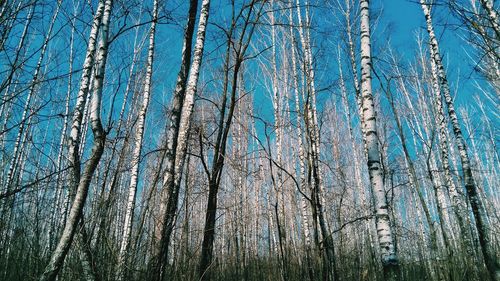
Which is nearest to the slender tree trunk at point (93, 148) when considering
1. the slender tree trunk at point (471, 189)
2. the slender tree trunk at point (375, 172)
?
the slender tree trunk at point (375, 172)

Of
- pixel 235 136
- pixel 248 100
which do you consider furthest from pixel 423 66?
pixel 235 136

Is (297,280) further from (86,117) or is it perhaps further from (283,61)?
(86,117)

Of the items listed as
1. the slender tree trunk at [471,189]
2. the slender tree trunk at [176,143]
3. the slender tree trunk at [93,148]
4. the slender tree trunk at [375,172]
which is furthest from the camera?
the slender tree trunk at [471,189]

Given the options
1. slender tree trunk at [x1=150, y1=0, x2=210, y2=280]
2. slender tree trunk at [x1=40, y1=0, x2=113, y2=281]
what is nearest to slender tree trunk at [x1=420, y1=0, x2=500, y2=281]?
slender tree trunk at [x1=150, y1=0, x2=210, y2=280]

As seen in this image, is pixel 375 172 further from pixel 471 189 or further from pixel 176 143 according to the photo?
pixel 471 189

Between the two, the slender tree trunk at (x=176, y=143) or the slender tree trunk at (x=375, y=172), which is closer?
the slender tree trunk at (x=176, y=143)

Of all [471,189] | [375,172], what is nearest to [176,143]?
[375,172]

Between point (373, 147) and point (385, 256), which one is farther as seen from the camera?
point (373, 147)

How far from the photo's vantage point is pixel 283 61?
1231 cm

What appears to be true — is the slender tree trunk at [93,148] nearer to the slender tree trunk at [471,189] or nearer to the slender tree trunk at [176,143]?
the slender tree trunk at [176,143]

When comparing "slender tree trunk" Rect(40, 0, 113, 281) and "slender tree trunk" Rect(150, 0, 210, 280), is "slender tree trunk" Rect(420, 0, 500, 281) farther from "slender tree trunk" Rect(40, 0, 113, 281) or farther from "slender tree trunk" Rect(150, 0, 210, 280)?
"slender tree trunk" Rect(40, 0, 113, 281)

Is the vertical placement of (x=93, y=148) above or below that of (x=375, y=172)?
above

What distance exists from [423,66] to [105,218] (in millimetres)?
14840

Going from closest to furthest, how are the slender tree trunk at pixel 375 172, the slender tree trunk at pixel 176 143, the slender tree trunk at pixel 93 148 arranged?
the slender tree trunk at pixel 93 148 < the slender tree trunk at pixel 176 143 < the slender tree trunk at pixel 375 172
